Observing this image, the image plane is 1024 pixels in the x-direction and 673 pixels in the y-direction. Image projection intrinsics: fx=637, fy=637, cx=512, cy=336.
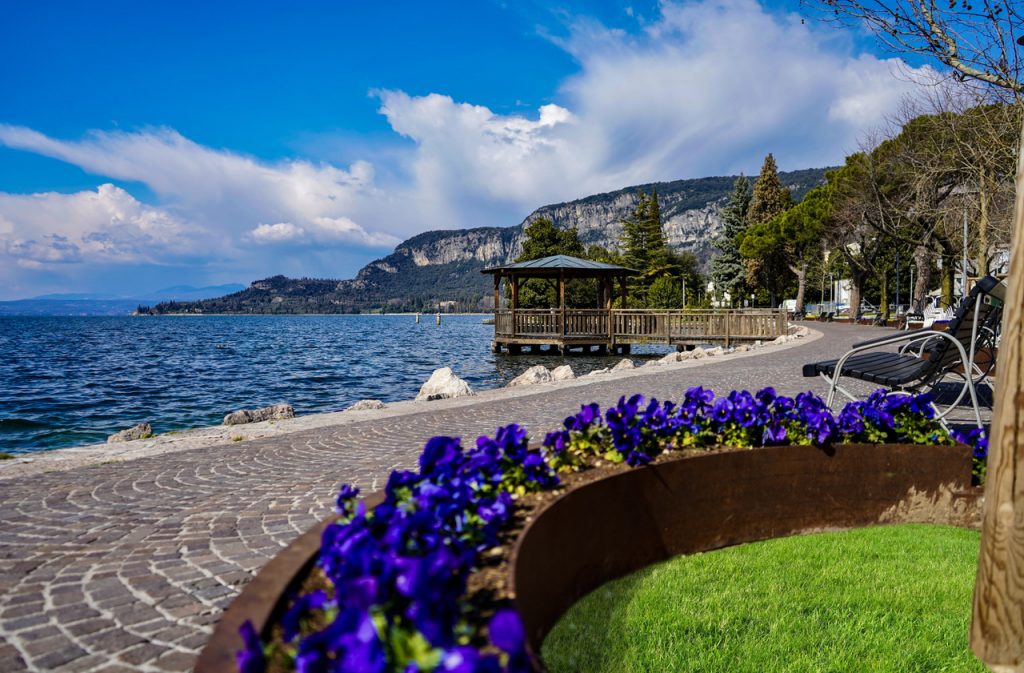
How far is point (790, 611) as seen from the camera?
2.56 meters

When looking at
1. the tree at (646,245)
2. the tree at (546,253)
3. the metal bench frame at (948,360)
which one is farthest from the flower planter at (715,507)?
the tree at (646,245)

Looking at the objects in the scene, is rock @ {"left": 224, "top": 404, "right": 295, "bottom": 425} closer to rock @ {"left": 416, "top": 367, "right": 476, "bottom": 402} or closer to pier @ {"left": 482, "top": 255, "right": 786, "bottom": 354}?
rock @ {"left": 416, "top": 367, "right": 476, "bottom": 402}

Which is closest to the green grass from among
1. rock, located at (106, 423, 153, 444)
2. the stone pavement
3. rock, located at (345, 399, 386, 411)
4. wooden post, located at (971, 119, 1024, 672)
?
wooden post, located at (971, 119, 1024, 672)

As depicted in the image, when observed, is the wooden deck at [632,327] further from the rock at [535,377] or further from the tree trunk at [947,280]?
the rock at [535,377]

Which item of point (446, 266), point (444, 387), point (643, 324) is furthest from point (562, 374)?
point (446, 266)

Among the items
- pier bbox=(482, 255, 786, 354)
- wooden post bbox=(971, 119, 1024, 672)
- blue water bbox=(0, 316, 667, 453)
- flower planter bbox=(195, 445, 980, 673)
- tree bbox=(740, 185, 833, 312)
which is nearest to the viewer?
wooden post bbox=(971, 119, 1024, 672)

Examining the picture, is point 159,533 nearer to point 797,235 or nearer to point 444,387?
point 444,387

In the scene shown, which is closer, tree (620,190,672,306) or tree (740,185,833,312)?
tree (740,185,833,312)

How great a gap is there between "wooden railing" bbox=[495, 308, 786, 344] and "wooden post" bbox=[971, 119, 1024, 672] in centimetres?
2278

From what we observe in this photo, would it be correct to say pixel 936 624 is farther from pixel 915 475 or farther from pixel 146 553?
pixel 146 553

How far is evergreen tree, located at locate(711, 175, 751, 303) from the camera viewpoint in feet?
188

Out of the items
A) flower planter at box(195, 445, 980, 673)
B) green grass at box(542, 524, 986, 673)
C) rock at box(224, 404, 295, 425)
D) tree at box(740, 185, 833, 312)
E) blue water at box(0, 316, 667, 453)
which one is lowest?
blue water at box(0, 316, 667, 453)

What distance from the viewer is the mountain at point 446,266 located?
151250mm

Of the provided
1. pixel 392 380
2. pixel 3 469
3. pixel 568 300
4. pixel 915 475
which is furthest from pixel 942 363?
pixel 568 300
